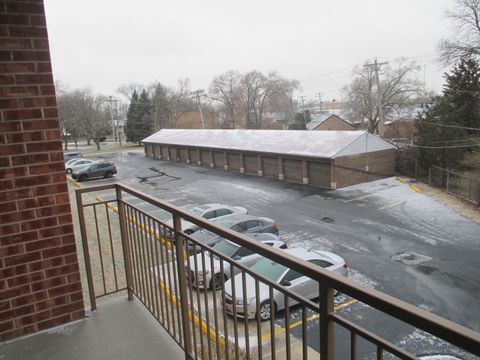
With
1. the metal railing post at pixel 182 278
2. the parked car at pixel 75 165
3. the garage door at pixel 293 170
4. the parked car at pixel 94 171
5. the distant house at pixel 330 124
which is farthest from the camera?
the distant house at pixel 330 124

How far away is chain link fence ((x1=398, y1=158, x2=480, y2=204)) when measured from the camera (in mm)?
19141

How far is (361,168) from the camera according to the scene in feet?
77.9

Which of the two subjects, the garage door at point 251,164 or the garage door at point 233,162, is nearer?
the garage door at point 251,164

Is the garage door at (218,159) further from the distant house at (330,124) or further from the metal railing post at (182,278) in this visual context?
the metal railing post at (182,278)

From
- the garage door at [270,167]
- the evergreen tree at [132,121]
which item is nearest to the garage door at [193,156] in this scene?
the garage door at [270,167]

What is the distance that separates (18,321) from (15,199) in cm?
90

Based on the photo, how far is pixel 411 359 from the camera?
938 mm

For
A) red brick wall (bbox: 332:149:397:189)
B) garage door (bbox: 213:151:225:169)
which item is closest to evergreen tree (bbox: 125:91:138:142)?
garage door (bbox: 213:151:225:169)

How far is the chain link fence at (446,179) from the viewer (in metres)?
19.1

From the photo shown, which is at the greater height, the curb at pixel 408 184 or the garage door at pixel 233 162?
the garage door at pixel 233 162

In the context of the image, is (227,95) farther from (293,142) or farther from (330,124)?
(293,142)

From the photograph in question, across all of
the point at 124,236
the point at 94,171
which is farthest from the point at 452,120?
the point at 124,236

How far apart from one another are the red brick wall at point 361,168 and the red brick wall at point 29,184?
20832 mm

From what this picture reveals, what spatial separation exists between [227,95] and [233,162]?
3159 centimetres
